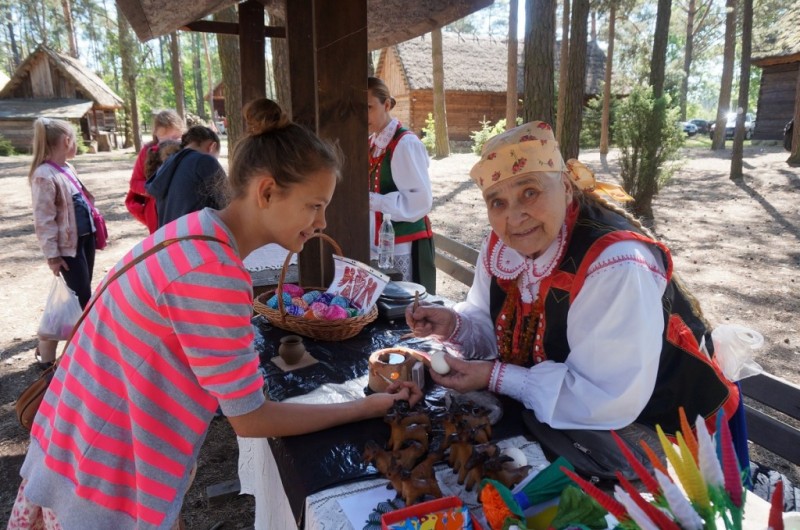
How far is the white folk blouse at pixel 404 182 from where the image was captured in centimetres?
364

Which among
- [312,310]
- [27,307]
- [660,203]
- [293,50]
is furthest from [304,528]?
[660,203]

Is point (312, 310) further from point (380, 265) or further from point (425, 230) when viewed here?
point (425, 230)

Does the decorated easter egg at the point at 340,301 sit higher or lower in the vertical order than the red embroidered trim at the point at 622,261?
lower

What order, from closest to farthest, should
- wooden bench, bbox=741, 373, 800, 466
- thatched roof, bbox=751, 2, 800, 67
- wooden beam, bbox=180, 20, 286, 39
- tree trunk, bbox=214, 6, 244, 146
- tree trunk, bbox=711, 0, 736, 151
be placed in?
1. wooden bench, bbox=741, 373, 800, 466
2. wooden beam, bbox=180, 20, 286, 39
3. tree trunk, bbox=214, 6, 244, 146
4. thatched roof, bbox=751, 2, 800, 67
5. tree trunk, bbox=711, 0, 736, 151

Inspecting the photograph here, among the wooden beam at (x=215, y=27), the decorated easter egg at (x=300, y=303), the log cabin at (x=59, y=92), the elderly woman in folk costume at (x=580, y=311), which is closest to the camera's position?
the elderly woman in folk costume at (x=580, y=311)

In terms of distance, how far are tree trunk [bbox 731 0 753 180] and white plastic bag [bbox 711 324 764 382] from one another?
37.2ft

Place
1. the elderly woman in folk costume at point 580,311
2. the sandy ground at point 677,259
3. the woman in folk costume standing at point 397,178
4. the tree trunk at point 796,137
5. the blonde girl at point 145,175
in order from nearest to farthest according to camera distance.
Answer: the elderly woman in folk costume at point 580,311
the sandy ground at point 677,259
the woman in folk costume standing at point 397,178
the blonde girl at point 145,175
the tree trunk at point 796,137

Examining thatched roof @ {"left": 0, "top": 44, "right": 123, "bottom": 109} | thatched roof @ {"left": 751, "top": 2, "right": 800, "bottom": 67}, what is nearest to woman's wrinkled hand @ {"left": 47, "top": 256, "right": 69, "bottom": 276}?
thatched roof @ {"left": 751, "top": 2, "right": 800, "bottom": 67}

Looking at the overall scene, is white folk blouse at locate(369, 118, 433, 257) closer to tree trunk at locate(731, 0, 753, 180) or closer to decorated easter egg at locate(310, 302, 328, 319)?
decorated easter egg at locate(310, 302, 328, 319)

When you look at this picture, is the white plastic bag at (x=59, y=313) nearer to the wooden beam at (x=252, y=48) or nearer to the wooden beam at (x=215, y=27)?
the wooden beam at (x=252, y=48)

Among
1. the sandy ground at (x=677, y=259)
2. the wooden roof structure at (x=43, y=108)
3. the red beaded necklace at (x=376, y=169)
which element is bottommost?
the sandy ground at (x=677, y=259)

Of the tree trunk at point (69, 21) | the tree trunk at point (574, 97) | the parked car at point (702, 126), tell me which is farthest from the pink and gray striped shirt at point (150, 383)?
the parked car at point (702, 126)

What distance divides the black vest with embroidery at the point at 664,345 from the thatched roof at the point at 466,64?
24.2m

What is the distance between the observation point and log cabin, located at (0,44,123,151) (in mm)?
24469
